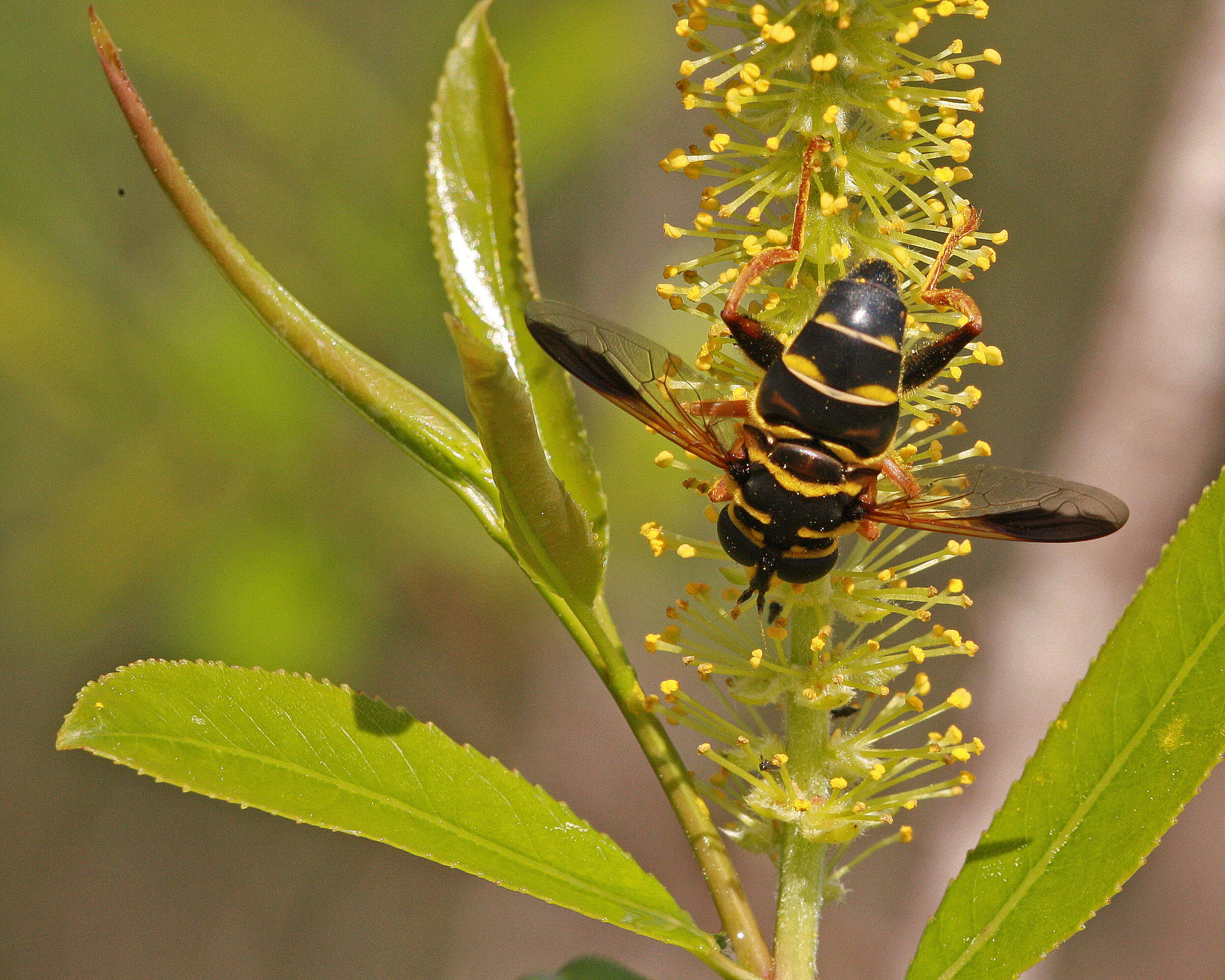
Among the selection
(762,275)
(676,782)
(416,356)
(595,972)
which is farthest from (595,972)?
(416,356)

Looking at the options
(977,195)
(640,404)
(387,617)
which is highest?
(977,195)

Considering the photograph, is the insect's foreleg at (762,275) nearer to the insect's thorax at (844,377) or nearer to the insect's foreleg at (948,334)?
the insect's thorax at (844,377)

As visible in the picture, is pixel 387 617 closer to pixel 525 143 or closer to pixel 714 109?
pixel 525 143

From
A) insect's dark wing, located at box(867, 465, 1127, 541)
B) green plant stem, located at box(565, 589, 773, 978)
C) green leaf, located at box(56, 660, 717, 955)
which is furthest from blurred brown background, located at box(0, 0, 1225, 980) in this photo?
green leaf, located at box(56, 660, 717, 955)

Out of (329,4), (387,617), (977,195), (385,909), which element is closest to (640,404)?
(387,617)

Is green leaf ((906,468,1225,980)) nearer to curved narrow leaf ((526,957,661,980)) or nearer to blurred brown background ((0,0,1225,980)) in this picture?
curved narrow leaf ((526,957,661,980))

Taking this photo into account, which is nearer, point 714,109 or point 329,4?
point 714,109

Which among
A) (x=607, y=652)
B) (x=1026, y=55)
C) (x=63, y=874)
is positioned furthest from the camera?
(x=63, y=874)
